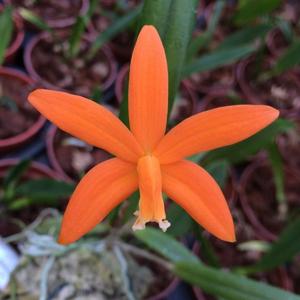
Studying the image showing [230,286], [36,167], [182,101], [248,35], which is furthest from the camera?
[182,101]

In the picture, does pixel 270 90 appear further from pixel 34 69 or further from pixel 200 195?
pixel 200 195

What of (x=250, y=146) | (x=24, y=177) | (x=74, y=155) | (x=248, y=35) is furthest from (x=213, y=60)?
(x=24, y=177)

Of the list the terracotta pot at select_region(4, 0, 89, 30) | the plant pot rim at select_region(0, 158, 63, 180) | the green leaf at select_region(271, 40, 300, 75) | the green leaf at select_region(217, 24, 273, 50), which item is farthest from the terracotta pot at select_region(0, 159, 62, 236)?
the green leaf at select_region(271, 40, 300, 75)

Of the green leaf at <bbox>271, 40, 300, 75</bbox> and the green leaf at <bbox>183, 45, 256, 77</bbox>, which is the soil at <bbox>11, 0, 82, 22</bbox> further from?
the green leaf at <bbox>271, 40, 300, 75</bbox>

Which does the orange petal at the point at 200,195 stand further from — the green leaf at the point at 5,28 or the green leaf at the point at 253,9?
the green leaf at the point at 253,9

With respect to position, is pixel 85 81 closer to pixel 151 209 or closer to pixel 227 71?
pixel 227 71

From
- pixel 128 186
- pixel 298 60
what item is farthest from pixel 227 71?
pixel 128 186
